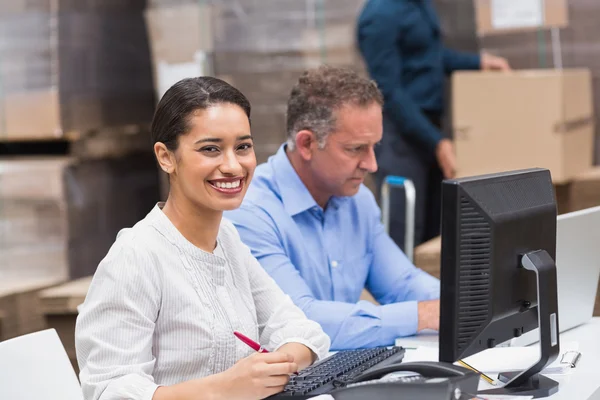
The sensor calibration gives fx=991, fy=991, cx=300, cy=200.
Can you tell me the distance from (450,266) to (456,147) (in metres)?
2.37

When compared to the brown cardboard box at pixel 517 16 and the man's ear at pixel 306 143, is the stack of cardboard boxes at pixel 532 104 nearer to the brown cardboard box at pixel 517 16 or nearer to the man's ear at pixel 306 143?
the brown cardboard box at pixel 517 16

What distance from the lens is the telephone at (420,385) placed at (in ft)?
5.32

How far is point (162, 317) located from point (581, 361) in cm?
94

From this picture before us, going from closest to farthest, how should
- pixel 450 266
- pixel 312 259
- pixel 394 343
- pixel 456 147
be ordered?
1. pixel 450 266
2. pixel 394 343
3. pixel 312 259
4. pixel 456 147

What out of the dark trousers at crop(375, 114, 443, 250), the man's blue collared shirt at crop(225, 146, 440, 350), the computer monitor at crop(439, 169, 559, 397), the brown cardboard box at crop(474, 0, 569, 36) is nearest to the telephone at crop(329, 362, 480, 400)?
the computer monitor at crop(439, 169, 559, 397)

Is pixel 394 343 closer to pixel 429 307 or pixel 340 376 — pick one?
pixel 429 307

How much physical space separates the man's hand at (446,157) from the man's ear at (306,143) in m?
1.43

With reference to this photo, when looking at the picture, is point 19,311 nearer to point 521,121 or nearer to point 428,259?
point 428,259

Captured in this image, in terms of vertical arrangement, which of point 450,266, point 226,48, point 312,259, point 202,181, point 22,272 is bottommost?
point 22,272

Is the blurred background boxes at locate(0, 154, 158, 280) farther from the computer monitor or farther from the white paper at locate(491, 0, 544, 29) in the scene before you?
the computer monitor

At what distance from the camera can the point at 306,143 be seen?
280 centimetres

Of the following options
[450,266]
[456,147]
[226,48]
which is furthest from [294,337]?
[226,48]

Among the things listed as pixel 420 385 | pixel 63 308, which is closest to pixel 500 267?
pixel 420 385

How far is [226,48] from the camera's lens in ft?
14.3
